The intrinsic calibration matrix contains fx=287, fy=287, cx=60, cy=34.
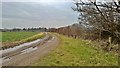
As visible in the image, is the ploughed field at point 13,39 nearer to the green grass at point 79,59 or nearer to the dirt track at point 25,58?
the dirt track at point 25,58

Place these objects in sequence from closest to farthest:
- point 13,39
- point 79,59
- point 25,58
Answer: point 79,59 → point 25,58 → point 13,39

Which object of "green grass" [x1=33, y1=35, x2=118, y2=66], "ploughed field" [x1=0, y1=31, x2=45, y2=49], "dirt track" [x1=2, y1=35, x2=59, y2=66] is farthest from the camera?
"ploughed field" [x1=0, y1=31, x2=45, y2=49]

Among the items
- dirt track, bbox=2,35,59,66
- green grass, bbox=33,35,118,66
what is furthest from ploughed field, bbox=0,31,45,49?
green grass, bbox=33,35,118,66

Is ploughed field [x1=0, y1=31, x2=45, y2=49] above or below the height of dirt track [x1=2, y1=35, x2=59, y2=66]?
below

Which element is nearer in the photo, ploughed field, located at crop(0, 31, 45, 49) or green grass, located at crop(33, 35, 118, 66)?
green grass, located at crop(33, 35, 118, 66)

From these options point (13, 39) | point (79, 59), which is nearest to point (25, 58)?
point (79, 59)

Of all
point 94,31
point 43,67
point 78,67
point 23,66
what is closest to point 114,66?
point 78,67

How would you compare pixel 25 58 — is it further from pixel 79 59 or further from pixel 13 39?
pixel 13 39

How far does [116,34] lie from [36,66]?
1226cm

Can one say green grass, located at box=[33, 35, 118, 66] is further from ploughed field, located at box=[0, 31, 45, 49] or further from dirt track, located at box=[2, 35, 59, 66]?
ploughed field, located at box=[0, 31, 45, 49]

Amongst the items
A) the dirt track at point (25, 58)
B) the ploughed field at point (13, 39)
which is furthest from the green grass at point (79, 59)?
the ploughed field at point (13, 39)

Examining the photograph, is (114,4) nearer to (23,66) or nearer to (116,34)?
(116,34)

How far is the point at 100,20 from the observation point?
392 centimetres

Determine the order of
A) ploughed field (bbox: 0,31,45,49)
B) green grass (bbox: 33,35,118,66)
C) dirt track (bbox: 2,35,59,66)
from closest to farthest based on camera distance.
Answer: green grass (bbox: 33,35,118,66)
dirt track (bbox: 2,35,59,66)
ploughed field (bbox: 0,31,45,49)
